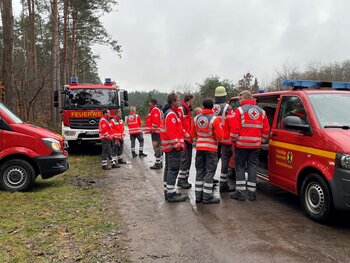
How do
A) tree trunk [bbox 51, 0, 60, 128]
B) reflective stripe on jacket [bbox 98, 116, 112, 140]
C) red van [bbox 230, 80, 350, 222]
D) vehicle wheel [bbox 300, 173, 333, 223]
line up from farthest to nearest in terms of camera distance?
1. tree trunk [bbox 51, 0, 60, 128]
2. reflective stripe on jacket [bbox 98, 116, 112, 140]
3. vehicle wheel [bbox 300, 173, 333, 223]
4. red van [bbox 230, 80, 350, 222]

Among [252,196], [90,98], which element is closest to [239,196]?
[252,196]

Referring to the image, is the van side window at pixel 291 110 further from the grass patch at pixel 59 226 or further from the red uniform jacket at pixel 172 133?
the grass patch at pixel 59 226

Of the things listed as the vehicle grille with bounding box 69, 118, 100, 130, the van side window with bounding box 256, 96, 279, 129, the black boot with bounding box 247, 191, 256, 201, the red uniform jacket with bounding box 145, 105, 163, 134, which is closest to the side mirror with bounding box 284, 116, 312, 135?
the van side window with bounding box 256, 96, 279, 129

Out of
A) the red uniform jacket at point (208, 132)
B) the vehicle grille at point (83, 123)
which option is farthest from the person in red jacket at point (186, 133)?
the vehicle grille at point (83, 123)

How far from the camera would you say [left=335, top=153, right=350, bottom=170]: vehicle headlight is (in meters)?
4.83

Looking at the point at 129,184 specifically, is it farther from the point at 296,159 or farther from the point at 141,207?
the point at 296,159

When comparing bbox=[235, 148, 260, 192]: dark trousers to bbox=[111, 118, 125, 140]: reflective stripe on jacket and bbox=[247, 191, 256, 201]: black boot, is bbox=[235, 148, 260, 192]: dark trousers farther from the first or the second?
bbox=[111, 118, 125, 140]: reflective stripe on jacket

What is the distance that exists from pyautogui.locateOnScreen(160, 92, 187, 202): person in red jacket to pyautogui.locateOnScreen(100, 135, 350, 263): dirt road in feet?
0.87

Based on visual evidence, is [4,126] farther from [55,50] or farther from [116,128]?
[55,50]

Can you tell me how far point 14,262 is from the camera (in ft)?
13.7

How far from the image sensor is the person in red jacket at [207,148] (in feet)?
21.5

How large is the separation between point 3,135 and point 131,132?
5726 mm

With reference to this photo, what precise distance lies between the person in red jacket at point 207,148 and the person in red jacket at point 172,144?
0.35m

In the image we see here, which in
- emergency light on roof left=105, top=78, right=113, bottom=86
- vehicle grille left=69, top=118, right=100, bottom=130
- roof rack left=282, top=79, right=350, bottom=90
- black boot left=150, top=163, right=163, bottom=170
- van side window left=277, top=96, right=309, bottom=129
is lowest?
black boot left=150, top=163, right=163, bottom=170
